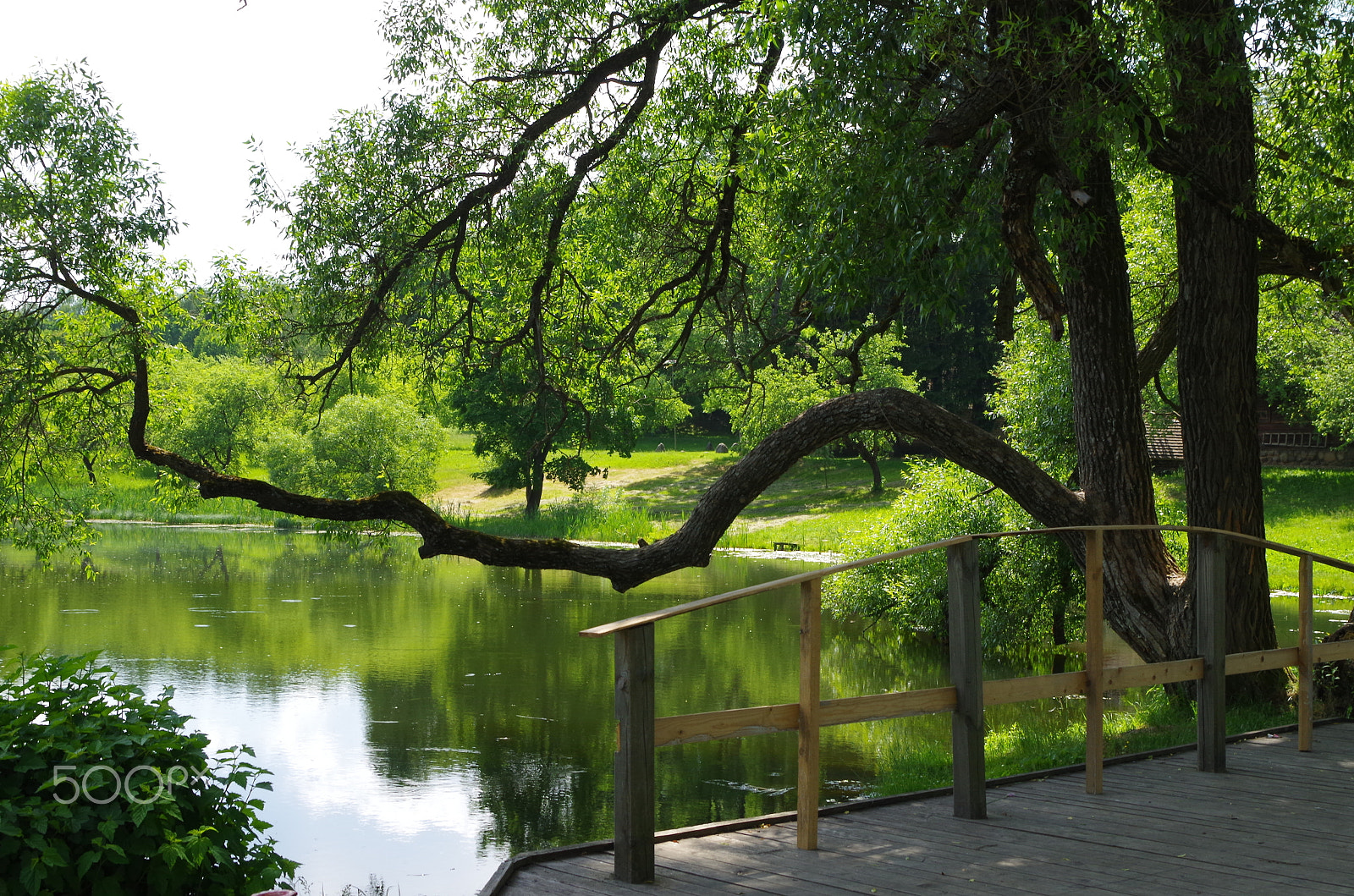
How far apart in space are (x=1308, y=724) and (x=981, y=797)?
3164 millimetres

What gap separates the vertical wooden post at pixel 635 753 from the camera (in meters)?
4.39

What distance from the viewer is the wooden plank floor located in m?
4.52

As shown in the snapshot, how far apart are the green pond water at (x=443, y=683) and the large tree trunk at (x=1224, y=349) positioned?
11.7ft

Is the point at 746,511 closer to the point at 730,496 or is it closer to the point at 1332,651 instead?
the point at 730,496

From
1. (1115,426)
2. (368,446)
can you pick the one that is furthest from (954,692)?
(368,446)

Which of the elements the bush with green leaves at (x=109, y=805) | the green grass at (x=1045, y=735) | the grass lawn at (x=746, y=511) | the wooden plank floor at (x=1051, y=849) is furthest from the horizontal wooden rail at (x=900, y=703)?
the grass lawn at (x=746, y=511)

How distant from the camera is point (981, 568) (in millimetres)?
16141

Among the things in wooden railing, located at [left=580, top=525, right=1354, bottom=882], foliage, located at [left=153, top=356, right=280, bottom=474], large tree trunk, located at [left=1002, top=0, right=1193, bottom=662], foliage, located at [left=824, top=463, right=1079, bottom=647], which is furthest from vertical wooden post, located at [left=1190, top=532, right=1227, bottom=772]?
foliage, located at [left=153, top=356, right=280, bottom=474]

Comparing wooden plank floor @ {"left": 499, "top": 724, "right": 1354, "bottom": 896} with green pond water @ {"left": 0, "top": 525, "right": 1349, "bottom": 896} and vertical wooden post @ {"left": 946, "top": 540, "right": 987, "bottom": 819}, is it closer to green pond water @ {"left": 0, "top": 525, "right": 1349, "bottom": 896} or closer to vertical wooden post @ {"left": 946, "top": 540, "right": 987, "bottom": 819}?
vertical wooden post @ {"left": 946, "top": 540, "right": 987, "bottom": 819}

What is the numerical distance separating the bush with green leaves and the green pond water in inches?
174

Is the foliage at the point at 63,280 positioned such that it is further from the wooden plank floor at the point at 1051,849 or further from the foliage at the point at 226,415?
the foliage at the point at 226,415

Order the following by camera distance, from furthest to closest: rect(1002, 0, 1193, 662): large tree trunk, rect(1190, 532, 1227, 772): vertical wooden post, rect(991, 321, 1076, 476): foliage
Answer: rect(991, 321, 1076, 476): foliage < rect(1002, 0, 1193, 662): large tree trunk < rect(1190, 532, 1227, 772): vertical wooden post

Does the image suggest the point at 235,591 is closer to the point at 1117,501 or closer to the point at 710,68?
the point at 710,68

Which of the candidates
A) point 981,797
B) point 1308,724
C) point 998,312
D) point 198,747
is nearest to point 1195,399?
point 998,312
